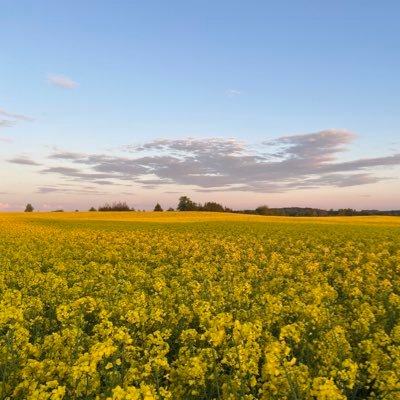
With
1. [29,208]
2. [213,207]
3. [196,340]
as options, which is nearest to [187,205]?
[213,207]

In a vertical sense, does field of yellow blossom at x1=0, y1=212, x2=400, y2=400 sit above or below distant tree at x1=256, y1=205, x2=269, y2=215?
below

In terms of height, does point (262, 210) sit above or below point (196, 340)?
above

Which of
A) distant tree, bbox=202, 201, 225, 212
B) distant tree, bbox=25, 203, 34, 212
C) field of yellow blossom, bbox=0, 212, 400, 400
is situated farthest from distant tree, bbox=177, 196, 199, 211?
field of yellow blossom, bbox=0, 212, 400, 400

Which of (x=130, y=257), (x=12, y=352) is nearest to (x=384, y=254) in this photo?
(x=130, y=257)

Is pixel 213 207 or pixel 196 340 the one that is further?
pixel 213 207

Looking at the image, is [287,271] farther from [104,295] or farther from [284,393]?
[284,393]

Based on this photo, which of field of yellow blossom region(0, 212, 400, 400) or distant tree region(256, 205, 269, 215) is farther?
distant tree region(256, 205, 269, 215)

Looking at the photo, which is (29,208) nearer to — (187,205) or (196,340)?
(187,205)

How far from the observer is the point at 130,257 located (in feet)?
81.5

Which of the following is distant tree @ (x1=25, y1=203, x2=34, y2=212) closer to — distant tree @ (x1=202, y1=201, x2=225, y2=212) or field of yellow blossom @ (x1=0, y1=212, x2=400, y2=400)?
distant tree @ (x1=202, y1=201, x2=225, y2=212)

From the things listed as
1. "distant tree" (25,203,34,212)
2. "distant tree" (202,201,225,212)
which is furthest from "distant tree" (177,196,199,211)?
"distant tree" (25,203,34,212)

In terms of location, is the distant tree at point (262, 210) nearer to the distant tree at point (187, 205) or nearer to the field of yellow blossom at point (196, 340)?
the distant tree at point (187, 205)

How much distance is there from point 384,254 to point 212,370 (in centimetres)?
2121

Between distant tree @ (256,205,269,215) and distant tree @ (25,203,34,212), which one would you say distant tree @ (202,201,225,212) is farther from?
distant tree @ (25,203,34,212)
